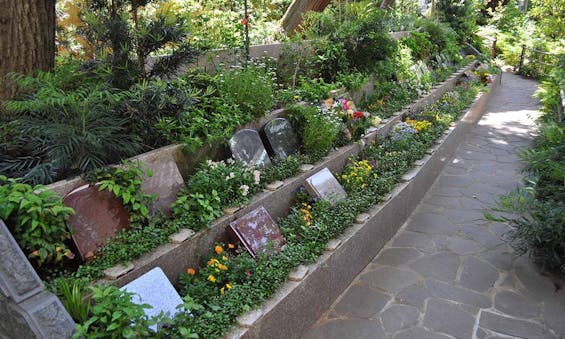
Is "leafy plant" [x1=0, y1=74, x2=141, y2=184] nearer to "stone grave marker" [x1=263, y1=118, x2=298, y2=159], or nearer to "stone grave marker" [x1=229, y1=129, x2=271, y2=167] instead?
"stone grave marker" [x1=229, y1=129, x2=271, y2=167]

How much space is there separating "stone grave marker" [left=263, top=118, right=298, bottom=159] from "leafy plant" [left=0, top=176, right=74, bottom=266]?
2416mm

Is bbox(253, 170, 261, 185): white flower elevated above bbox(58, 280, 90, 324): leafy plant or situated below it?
above

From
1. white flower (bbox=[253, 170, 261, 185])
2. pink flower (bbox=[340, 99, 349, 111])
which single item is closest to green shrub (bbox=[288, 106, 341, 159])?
pink flower (bbox=[340, 99, 349, 111])

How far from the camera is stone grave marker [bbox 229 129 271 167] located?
444 cm

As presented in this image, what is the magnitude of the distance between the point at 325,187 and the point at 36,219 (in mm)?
2791

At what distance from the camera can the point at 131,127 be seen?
3844 millimetres

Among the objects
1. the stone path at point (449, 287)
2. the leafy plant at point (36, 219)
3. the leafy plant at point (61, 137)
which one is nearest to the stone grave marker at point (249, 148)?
the leafy plant at point (61, 137)

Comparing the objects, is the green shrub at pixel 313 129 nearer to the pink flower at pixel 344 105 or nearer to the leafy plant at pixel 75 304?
the pink flower at pixel 344 105

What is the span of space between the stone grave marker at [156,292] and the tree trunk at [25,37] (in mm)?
2322

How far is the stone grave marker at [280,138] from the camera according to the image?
192 inches

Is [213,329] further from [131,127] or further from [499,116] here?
[499,116]

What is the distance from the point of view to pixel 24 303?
2.31m

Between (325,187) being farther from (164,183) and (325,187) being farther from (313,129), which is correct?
(164,183)

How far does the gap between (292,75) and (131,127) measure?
10.3ft
